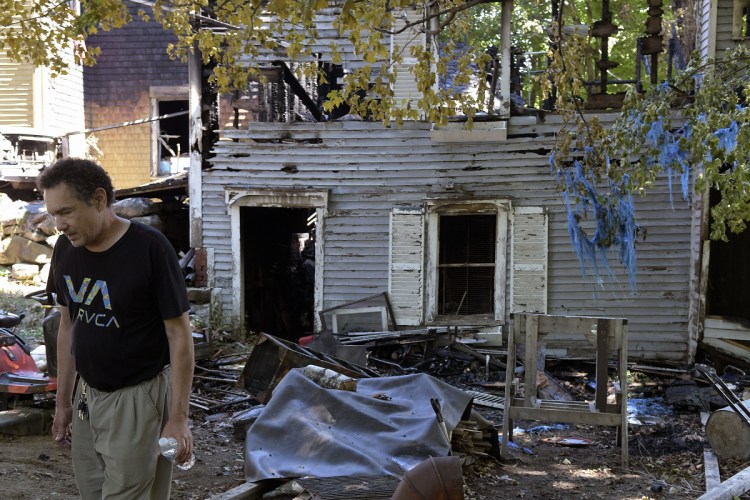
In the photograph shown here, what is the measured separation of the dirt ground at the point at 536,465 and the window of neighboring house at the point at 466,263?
140 inches

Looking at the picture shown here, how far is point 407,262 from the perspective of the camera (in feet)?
40.8

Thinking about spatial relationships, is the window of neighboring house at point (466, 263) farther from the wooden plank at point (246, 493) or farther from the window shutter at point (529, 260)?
the wooden plank at point (246, 493)

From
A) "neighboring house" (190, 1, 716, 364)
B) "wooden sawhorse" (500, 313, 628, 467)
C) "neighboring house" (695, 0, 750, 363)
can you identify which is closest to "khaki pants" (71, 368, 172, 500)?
"wooden sawhorse" (500, 313, 628, 467)

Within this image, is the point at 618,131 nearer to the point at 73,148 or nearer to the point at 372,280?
the point at 372,280

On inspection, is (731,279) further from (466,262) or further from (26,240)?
(26,240)

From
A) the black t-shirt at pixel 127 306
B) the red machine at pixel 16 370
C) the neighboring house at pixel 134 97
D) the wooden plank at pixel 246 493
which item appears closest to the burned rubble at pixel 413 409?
the wooden plank at pixel 246 493

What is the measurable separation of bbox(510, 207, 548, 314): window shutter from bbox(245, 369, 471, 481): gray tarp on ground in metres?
5.39

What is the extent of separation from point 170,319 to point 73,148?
1827 centimetres

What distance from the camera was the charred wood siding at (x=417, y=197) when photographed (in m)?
12.1

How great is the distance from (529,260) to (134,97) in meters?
13.6

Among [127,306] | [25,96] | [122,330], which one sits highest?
[25,96]

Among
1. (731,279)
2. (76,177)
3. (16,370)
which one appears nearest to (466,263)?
(731,279)

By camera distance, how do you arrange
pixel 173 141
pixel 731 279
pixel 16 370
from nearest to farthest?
1. pixel 16 370
2. pixel 731 279
3. pixel 173 141

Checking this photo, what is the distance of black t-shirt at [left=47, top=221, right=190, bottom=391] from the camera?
3258 millimetres
